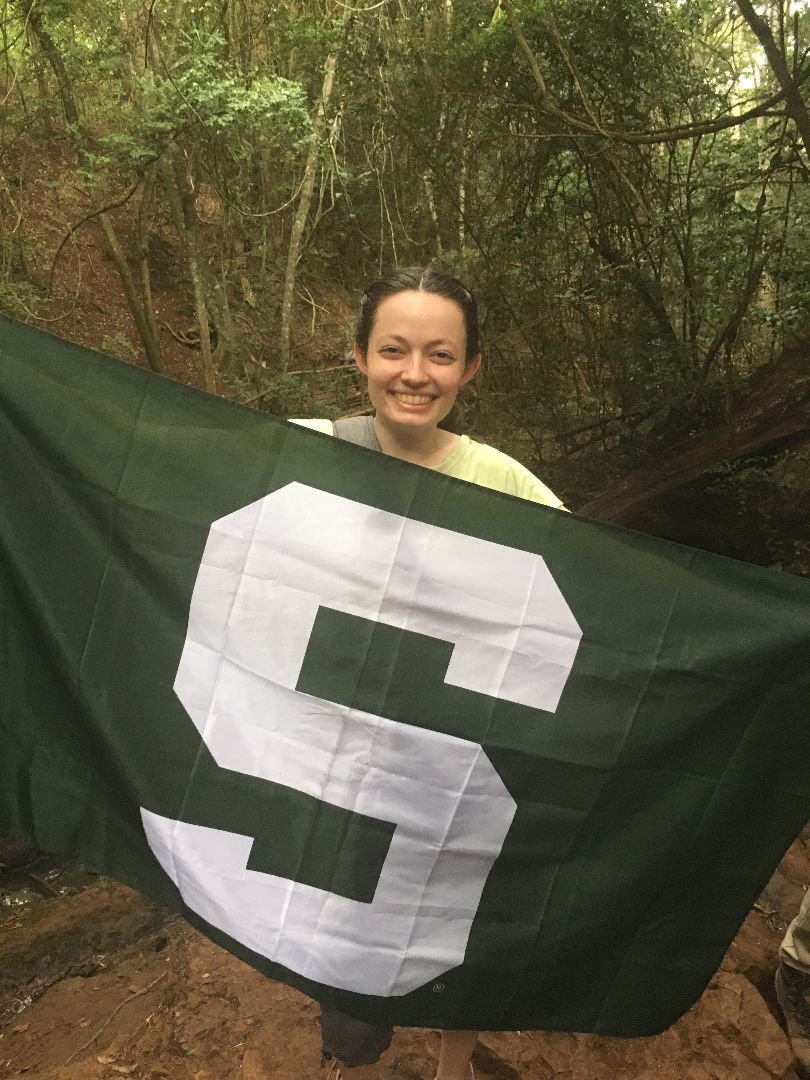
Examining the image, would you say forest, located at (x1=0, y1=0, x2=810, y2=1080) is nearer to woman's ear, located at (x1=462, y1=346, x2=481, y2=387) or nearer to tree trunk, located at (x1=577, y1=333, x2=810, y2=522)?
tree trunk, located at (x1=577, y1=333, x2=810, y2=522)

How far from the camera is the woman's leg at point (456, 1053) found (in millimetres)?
1834

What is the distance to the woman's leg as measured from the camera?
6.02 feet

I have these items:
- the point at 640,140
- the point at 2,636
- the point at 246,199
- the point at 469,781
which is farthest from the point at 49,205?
the point at 469,781

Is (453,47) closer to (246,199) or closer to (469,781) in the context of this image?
(246,199)

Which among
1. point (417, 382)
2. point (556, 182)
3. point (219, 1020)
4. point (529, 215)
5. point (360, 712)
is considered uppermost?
point (556, 182)

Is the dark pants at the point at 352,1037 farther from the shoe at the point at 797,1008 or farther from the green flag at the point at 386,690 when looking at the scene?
the shoe at the point at 797,1008

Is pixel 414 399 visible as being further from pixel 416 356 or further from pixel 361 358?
pixel 361 358

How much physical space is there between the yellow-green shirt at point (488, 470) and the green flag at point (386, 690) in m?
0.10

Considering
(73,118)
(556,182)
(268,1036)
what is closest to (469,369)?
(268,1036)

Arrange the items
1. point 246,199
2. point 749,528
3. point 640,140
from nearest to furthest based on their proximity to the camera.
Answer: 1. point 640,140
2. point 749,528
3. point 246,199

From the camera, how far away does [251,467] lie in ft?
5.04

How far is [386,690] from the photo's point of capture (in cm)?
153

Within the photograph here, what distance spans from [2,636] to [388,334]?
1.10 metres

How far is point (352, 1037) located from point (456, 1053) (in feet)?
1.13
